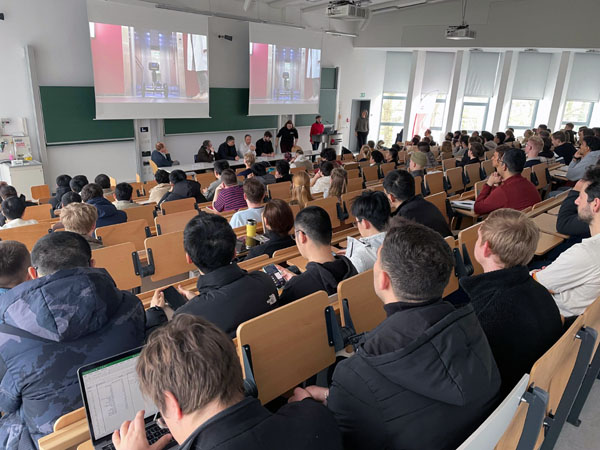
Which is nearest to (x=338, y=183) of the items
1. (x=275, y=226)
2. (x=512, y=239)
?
(x=275, y=226)

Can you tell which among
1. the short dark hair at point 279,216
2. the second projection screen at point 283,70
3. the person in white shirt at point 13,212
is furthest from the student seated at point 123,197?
the second projection screen at point 283,70

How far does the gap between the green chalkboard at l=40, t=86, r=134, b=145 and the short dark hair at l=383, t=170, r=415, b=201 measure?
777 centimetres

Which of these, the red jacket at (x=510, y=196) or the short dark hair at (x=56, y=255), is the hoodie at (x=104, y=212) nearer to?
the short dark hair at (x=56, y=255)

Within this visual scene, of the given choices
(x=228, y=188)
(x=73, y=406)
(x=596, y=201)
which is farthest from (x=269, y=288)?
(x=228, y=188)

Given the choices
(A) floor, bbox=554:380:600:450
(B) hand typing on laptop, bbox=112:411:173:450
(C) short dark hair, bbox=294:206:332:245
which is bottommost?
(A) floor, bbox=554:380:600:450

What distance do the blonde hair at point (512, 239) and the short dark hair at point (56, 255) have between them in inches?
81.7

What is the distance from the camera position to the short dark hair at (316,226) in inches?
101

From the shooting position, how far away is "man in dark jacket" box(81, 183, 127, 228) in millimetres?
4365

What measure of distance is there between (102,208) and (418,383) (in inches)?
159

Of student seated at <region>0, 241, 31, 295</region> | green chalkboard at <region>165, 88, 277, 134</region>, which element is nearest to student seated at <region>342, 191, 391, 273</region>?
student seated at <region>0, 241, 31, 295</region>

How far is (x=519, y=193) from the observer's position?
4590 millimetres

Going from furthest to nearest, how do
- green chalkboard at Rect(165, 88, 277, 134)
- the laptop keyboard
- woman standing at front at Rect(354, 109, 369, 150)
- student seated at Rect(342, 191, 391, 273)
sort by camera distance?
woman standing at front at Rect(354, 109, 369, 150), green chalkboard at Rect(165, 88, 277, 134), student seated at Rect(342, 191, 391, 273), the laptop keyboard

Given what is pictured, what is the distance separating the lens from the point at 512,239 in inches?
78.8

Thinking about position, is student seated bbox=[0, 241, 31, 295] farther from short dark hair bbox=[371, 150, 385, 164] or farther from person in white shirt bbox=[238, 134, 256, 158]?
person in white shirt bbox=[238, 134, 256, 158]
